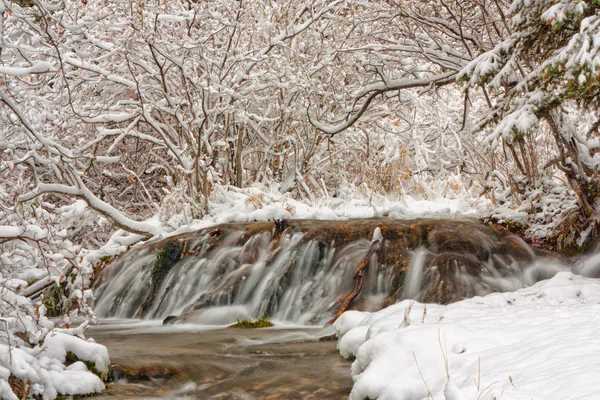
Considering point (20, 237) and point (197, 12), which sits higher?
point (197, 12)

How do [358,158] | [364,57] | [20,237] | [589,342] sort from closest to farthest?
1. [589,342]
2. [20,237]
3. [364,57]
4. [358,158]

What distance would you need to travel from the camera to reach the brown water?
3889 millimetres

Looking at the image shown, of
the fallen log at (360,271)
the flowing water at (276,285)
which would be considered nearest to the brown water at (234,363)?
the flowing water at (276,285)

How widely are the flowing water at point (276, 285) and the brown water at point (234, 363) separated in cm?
1

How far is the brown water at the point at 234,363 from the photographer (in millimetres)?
3889

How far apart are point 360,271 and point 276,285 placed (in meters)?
1.02

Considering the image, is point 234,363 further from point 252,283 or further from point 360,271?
point 252,283

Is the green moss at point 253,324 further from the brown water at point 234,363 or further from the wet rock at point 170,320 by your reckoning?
the wet rock at point 170,320

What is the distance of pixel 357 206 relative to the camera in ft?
32.5

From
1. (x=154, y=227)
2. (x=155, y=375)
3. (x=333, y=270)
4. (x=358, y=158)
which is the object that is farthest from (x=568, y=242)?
(x=358, y=158)

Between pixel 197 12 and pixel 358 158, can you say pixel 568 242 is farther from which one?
pixel 358 158

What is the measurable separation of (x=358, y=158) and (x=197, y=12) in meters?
5.53

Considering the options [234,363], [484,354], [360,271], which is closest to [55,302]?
[360,271]

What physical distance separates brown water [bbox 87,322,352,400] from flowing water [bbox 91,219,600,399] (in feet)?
0.04
